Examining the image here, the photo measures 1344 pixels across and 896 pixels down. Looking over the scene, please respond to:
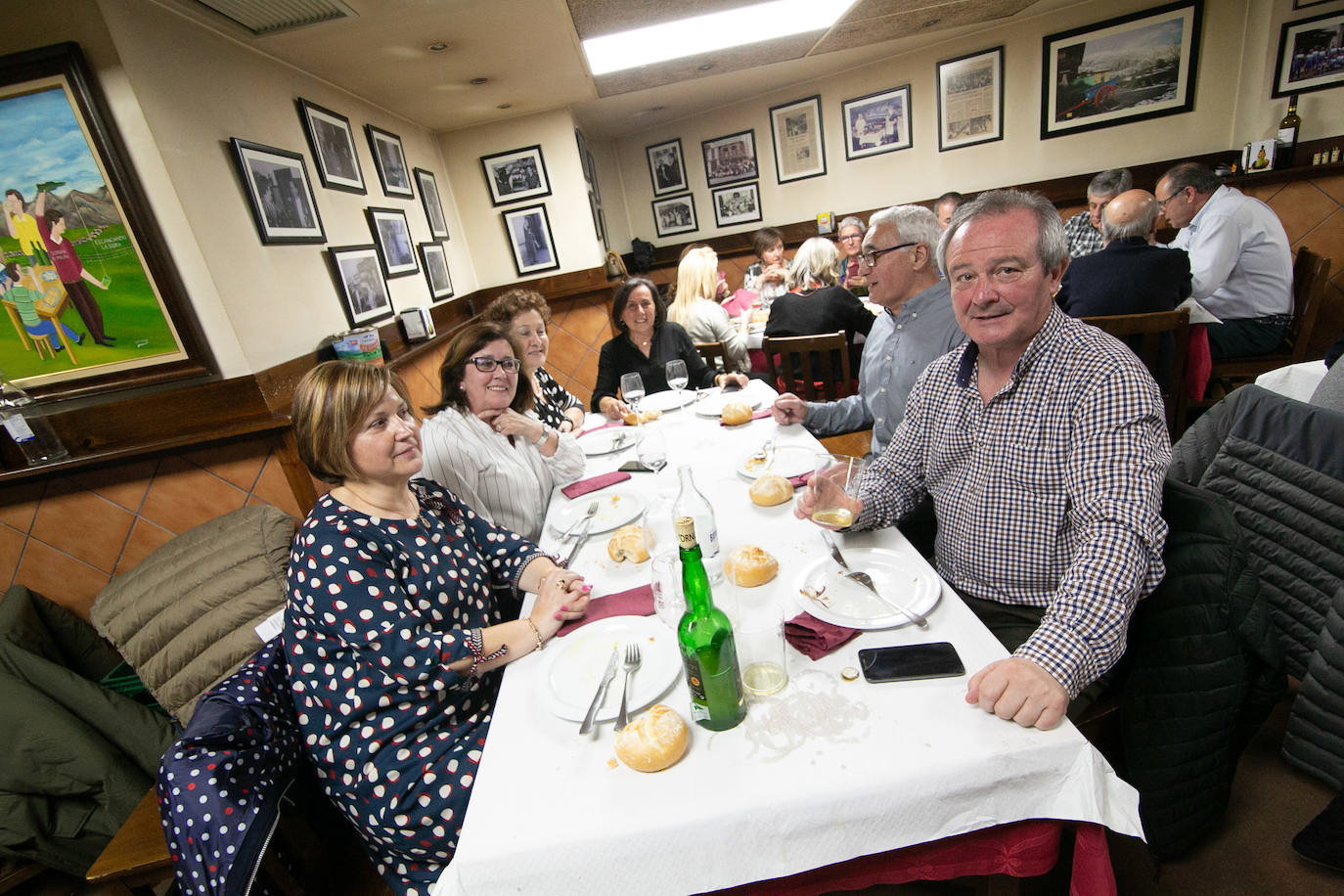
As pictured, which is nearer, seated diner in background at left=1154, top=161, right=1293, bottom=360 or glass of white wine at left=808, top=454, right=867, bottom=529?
glass of white wine at left=808, top=454, right=867, bottom=529

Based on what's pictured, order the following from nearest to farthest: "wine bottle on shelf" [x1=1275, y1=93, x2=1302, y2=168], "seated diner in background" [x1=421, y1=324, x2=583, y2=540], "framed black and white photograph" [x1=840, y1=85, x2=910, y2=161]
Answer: "seated diner in background" [x1=421, y1=324, x2=583, y2=540]
"wine bottle on shelf" [x1=1275, y1=93, x2=1302, y2=168]
"framed black and white photograph" [x1=840, y1=85, x2=910, y2=161]

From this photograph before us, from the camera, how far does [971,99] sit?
5105 millimetres

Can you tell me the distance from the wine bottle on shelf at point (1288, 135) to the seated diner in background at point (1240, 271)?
122cm

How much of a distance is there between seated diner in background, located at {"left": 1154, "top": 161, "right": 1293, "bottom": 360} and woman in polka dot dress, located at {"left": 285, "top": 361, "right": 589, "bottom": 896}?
3805mm

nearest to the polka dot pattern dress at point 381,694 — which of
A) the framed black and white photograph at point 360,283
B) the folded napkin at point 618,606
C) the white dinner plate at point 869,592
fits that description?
the folded napkin at point 618,606

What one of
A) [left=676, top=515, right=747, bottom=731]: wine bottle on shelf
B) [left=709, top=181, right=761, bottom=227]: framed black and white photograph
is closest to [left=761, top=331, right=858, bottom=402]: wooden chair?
[left=676, top=515, right=747, bottom=731]: wine bottle on shelf

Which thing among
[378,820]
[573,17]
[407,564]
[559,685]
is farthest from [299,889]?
[573,17]

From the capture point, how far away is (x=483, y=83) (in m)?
3.69

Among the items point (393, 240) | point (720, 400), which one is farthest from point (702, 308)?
point (393, 240)

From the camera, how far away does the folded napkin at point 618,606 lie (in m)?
1.16

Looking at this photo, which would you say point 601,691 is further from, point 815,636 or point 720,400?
point 720,400

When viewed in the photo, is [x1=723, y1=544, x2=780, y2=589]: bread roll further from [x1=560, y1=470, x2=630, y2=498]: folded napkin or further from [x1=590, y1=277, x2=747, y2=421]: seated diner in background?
[x1=590, y1=277, x2=747, y2=421]: seated diner in background

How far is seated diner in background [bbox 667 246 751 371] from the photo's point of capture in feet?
12.3

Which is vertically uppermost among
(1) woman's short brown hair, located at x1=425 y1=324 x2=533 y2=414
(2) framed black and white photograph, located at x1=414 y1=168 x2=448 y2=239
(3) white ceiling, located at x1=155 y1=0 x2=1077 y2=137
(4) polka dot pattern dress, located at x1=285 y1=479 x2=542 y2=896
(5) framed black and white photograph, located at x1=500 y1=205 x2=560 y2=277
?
(3) white ceiling, located at x1=155 y1=0 x2=1077 y2=137
